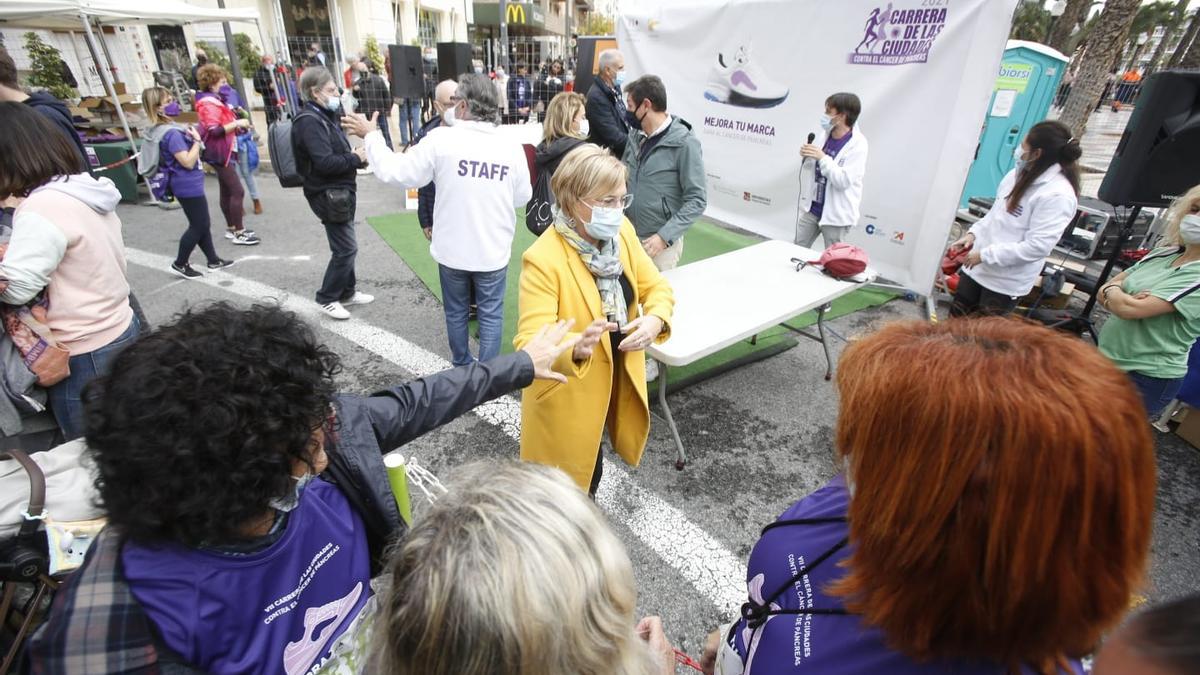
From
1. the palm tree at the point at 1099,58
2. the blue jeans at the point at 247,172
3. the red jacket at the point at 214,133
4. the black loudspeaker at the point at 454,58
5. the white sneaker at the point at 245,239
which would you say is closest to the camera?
the red jacket at the point at 214,133

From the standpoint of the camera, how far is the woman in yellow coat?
2.12 meters

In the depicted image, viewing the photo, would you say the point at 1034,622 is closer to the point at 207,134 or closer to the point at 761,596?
the point at 761,596

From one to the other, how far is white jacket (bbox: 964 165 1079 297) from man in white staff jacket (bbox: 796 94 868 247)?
3.76 feet

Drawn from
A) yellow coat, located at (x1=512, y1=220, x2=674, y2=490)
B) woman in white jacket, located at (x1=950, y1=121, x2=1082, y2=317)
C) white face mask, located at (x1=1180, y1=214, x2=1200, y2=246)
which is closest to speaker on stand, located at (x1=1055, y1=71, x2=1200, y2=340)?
woman in white jacket, located at (x1=950, y1=121, x2=1082, y2=317)

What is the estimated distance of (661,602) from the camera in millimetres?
2393

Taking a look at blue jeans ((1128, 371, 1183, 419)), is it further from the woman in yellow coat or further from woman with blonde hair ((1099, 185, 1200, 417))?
the woman in yellow coat

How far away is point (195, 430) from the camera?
87 centimetres

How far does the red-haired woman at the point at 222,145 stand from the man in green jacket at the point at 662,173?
4.98 m

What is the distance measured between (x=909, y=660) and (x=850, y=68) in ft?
21.6

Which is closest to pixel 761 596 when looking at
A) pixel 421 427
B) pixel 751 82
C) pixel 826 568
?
pixel 826 568

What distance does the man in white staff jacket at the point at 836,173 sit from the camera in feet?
15.9

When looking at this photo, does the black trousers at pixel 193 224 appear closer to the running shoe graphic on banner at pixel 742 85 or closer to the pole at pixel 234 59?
the running shoe graphic on banner at pixel 742 85

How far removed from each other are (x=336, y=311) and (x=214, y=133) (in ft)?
Answer: 10.4

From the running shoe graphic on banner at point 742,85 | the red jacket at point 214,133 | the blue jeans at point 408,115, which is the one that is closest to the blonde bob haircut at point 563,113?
the running shoe graphic on banner at point 742,85
